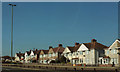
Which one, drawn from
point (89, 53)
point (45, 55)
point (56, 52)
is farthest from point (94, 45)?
point (45, 55)

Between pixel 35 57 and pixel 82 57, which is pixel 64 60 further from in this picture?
pixel 35 57

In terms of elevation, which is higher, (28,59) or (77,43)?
(77,43)

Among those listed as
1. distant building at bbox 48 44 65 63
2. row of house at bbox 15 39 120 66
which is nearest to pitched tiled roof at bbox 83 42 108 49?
row of house at bbox 15 39 120 66

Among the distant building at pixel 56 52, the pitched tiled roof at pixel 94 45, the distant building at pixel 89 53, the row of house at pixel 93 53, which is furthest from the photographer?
the distant building at pixel 56 52

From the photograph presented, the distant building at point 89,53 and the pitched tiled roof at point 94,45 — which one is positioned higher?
the pitched tiled roof at point 94,45

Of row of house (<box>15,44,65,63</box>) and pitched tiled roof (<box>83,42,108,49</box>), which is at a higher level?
pitched tiled roof (<box>83,42,108,49</box>)

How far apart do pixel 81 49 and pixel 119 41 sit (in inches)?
745

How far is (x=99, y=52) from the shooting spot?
75.8m

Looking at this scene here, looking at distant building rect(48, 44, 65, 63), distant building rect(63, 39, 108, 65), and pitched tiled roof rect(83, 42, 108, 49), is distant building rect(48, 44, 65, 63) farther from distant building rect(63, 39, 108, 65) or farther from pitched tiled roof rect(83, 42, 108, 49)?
pitched tiled roof rect(83, 42, 108, 49)

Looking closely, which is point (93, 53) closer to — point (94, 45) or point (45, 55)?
point (94, 45)

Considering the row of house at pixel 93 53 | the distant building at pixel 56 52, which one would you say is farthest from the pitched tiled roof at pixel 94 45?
the distant building at pixel 56 52

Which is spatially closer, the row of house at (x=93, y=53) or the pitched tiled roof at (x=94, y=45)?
the row of house at (x=93, y=53)

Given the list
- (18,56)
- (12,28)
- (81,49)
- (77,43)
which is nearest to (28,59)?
(18,56)

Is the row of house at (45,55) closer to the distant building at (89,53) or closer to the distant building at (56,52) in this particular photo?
the distant building at (56,52)
